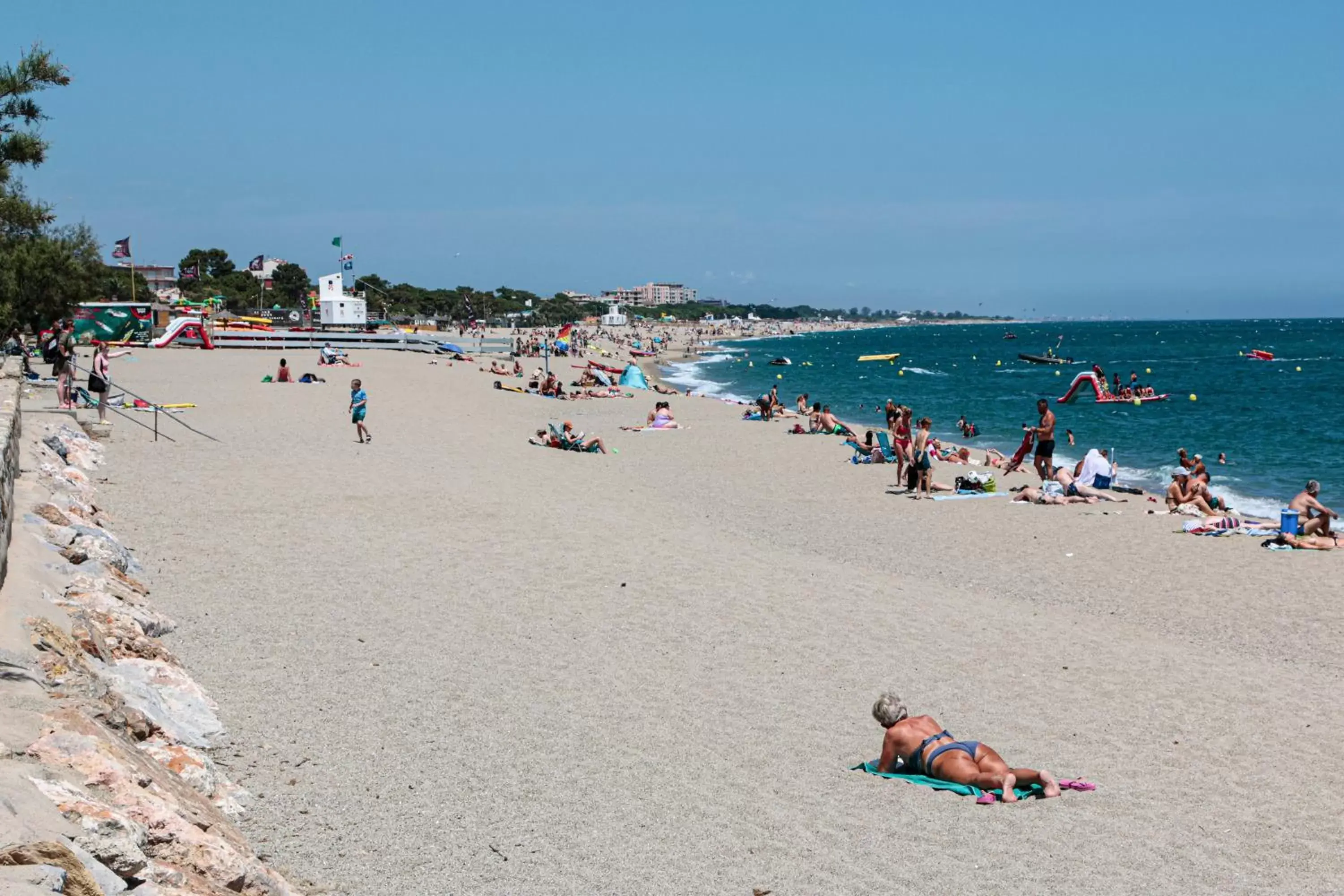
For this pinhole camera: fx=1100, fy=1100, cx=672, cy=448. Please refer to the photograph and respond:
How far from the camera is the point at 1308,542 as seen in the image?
13234 millimetres

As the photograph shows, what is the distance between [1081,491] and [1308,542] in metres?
3.85

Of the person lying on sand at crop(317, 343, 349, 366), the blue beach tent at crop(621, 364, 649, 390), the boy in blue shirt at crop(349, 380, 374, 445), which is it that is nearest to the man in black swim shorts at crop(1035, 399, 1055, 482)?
the boy in blue shirt at crop(349, 380, 374, 445)

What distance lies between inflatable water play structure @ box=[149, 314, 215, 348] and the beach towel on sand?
150 ft

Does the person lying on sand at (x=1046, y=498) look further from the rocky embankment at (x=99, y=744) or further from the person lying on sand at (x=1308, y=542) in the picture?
the rocky embankment at (x=99, y=744)

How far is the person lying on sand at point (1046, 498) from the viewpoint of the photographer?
646 inches

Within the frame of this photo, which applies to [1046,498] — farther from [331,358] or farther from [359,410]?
[331,358]

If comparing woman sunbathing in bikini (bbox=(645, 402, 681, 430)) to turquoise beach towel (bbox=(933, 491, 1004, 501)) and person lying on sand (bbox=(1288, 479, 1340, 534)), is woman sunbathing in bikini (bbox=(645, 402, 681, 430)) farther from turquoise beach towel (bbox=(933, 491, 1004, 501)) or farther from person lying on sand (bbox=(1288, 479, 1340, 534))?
person lying on sand (bbox=(1288, 479, 1340, 534))

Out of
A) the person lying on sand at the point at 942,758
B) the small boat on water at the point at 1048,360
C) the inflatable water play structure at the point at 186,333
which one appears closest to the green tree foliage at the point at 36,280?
the person lying on sand at the point at 942,758

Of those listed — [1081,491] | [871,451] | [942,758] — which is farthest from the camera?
[871,451]

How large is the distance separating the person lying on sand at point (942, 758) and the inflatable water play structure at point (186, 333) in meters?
45.6

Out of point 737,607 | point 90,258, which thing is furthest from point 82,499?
point 90,258

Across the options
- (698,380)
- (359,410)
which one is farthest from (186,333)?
(359,410)

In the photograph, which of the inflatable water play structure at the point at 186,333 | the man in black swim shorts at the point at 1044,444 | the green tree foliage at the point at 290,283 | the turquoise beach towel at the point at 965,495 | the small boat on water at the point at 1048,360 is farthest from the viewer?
the green tree foliage at the point at 290,283

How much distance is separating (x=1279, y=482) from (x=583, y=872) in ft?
70.0
